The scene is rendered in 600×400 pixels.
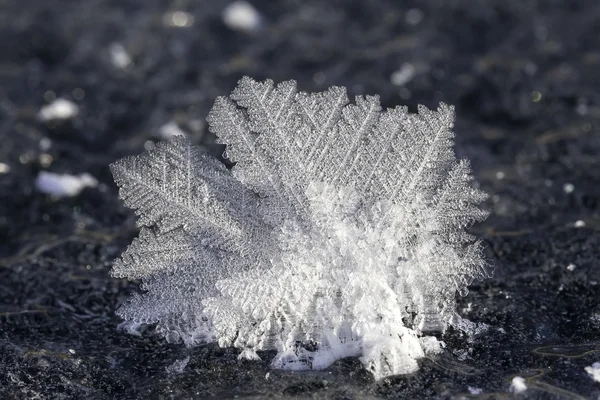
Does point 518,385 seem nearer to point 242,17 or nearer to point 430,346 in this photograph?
point 430,346

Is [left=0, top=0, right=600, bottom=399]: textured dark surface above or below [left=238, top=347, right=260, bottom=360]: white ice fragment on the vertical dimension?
above

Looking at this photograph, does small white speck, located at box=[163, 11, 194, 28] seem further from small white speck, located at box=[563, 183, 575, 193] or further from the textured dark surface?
small white speck, located at box=[563, 183, 575, 193]

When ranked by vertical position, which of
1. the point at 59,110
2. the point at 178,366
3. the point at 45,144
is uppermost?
the point at 59,110

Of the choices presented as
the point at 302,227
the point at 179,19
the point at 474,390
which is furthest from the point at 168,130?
the point at 474,390

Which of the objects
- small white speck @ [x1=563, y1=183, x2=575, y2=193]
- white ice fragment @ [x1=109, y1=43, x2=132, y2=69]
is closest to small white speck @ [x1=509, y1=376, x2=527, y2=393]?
small white speck @ [x1=563, y1=183, x2=575, y2=193]

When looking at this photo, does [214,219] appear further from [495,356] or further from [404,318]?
[495,356]

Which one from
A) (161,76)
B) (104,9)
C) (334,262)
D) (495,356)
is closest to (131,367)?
(334,262)
